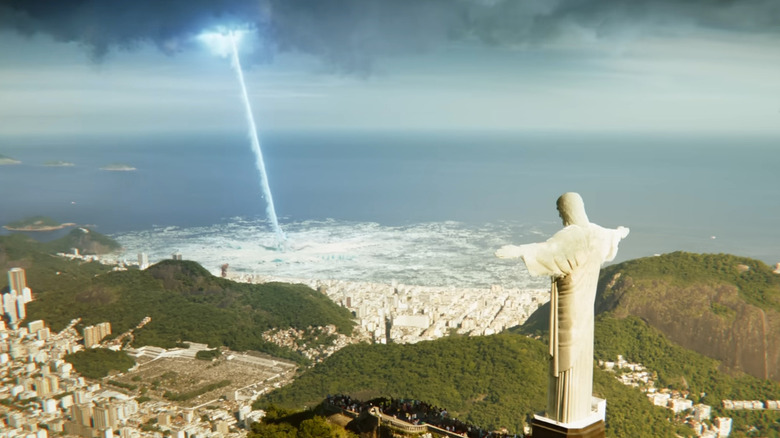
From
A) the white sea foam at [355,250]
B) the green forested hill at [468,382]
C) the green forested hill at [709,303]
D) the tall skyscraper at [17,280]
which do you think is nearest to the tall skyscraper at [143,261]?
the white sea foam at [355,250]

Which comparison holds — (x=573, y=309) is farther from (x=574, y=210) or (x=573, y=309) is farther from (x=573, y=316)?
(x=574, y=210)

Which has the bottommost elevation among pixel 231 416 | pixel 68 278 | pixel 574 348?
pixel 231 416

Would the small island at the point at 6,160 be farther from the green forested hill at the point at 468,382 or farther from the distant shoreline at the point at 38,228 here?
the green forested hill at the point at 468,382

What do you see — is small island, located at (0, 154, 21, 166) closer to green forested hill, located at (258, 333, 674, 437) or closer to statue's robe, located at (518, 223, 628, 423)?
green forested hill, located at (258, 333, 674, 437)

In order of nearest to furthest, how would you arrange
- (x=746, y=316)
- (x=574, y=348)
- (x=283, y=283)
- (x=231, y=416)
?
(x=574, y=348), (x=231, y=416), (x=746, y=316), (x=283, y=283)

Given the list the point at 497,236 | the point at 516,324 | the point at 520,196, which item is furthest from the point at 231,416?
the point at 520,196

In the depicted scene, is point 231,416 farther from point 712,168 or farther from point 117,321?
point 712,168
